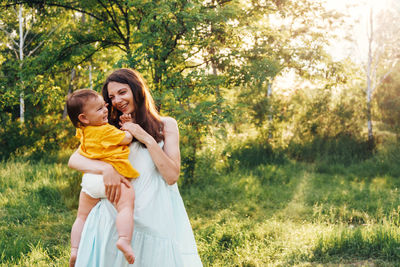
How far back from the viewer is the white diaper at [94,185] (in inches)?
66.1

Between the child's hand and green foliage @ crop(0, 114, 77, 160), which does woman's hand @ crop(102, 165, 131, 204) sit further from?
green foliage @ crop(0, 114, 77, 160)

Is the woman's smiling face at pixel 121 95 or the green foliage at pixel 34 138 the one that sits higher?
the woman's smiling face at pixel 121 95

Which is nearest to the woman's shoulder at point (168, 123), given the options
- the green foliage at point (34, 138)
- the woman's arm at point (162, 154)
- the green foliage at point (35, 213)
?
the woman's arm at point (162, 154)

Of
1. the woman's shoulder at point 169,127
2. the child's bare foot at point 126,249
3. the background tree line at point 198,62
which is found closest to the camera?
the child's bare foot at point 126,249

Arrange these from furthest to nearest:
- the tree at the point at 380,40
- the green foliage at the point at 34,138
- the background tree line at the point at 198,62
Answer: the tree at the point at 380,40, the green foliage at the point at 34,138, the background tree line at the point at 198,62

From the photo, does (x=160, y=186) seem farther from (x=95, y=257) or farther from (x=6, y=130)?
(x=6, y=130)

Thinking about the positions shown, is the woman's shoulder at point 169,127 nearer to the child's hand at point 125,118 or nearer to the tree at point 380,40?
the child's hand at point 125,118

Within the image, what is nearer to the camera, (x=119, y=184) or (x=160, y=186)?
(x=119, y=184)

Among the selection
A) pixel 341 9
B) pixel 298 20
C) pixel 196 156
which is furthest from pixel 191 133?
pixel 341 9

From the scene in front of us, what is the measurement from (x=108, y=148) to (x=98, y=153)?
67 millimetres

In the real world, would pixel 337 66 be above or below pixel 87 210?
above

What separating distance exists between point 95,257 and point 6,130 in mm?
8915

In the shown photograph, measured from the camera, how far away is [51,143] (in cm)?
970

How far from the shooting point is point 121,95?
1.87 m
